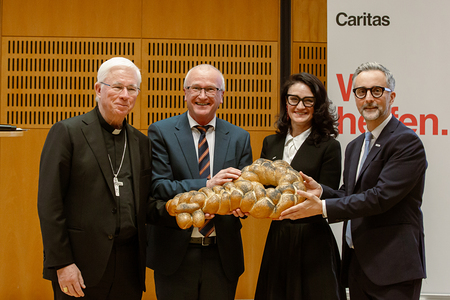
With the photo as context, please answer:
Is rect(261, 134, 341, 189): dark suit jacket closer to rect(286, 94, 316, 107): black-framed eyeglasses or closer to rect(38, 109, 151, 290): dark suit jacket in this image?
rect(286, 94, 316, 107): black-framed eyeglasses

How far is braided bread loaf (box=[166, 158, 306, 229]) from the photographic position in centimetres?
202

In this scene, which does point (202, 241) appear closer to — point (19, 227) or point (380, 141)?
point (380, 141)

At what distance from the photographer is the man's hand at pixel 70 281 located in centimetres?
192

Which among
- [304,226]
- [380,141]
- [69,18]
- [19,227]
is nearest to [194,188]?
[304,226]

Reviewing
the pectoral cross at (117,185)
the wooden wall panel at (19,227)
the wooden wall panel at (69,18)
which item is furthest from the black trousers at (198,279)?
the wooden wall panel at (69,18)

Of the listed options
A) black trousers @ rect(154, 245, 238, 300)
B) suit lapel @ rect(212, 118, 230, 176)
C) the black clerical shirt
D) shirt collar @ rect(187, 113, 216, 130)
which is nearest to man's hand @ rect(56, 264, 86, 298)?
the black clerical shirt

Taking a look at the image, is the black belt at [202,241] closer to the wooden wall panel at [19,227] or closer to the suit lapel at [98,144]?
the suit lapel at [98,144]

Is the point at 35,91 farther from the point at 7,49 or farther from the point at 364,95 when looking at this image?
the point at 364,95

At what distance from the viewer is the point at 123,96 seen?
6.98 feet

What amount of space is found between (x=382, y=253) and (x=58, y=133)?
1802mm

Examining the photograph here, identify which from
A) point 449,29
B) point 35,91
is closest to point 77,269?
point 35,91

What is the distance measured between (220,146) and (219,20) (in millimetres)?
2143

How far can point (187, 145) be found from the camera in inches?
93.8

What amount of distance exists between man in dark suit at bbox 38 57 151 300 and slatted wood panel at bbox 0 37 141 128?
6.28ft
